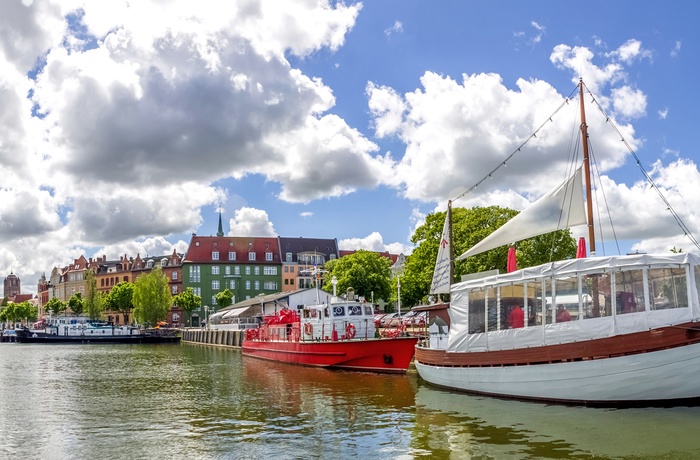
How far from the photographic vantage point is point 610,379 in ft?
68.4

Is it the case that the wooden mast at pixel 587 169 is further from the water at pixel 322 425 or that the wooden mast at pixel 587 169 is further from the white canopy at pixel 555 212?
the water at pixel 322 425

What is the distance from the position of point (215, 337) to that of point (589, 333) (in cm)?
7188

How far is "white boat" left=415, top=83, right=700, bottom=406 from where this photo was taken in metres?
20.1

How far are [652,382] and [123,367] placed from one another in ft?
127

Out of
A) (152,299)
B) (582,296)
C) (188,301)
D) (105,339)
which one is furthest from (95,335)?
(582,296)

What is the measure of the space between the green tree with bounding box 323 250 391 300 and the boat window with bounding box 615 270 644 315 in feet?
235

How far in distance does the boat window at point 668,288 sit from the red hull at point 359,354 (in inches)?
630

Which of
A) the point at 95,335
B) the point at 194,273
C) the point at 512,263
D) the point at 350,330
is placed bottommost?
the point at 95,335

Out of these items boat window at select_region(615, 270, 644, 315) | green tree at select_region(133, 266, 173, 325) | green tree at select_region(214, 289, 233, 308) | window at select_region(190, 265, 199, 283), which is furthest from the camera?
window at select_region(190, 265, 199, 283)

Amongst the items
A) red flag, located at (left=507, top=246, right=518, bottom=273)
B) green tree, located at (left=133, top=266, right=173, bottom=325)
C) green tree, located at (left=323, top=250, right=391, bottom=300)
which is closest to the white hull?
red flag, located at (left=507, top=246, right=518, bottom=273)

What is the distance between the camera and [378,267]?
97.0 metres

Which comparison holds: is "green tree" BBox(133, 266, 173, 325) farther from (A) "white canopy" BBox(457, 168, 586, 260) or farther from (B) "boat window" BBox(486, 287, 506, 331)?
(B) "boat window" BBox(486, 287, 506, 331)

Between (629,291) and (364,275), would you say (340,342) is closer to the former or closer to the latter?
(629,291)

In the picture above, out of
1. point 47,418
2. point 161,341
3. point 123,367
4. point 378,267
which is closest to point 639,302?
point 47,418
